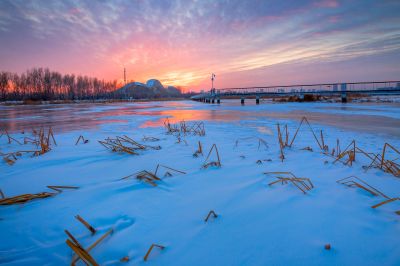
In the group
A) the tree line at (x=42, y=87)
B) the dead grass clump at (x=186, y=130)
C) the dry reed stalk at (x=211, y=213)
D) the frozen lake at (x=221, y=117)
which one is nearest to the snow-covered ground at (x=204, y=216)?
the dry reed stalk at (x=211, y=213)

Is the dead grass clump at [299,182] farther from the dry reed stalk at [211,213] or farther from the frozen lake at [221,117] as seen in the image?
the frozen lake at [221,117]

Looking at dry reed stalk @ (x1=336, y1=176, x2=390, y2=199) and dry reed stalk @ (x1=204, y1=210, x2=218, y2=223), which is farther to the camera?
dry reed stalk @ (x1=336, y1=176, x2=390, y2=199)

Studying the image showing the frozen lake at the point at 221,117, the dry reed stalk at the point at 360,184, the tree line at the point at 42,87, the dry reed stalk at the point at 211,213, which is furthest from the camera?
the tree line at the point at 42,87

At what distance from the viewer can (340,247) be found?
1277 millimetres

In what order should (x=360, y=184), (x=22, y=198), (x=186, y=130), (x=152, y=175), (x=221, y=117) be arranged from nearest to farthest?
(x=22, y=198), (x=360, y=184), (x=152, y=175), (x=186, y=130), (x=221, y=117)

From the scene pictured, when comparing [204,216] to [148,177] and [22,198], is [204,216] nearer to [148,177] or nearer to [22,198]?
[148,177]

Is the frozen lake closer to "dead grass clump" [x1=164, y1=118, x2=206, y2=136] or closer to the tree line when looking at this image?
"dead grass clump" [x1=164, y1=118, x2=206, y2=136]

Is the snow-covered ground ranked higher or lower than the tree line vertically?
lower

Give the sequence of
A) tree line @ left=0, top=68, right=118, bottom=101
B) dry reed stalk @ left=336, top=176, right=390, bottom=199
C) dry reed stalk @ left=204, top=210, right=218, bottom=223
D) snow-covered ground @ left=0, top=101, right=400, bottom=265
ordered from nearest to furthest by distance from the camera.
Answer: snow-covered ground @ left=0, top=101, right=400, bottom=265, dry reed stalk @ left=204, top=210, right=218, bottom=223, dry reed stalk @ left=336, top=176, right=390, bottom=199, tree line @ left=0, top=68, right=118, bottom=101

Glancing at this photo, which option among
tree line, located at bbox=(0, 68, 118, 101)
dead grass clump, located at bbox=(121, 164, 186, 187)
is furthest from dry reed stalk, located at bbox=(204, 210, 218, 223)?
tree line, located at bbox=(0, 68, 118, 101)

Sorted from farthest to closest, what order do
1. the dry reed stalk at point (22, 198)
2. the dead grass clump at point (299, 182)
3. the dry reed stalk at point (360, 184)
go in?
the dead grass clump at point (299, 182) < the dry reed stalk at point (360, 184) < the dry reed stalk at point (22, 198)

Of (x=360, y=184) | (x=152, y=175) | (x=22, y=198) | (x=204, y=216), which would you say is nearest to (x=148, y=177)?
(x=152, y=175)

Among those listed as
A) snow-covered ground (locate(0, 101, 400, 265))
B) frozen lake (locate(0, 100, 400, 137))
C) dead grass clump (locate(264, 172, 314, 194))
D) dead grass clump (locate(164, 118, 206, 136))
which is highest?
frozen lake (locate(0, 100, 400, 137))

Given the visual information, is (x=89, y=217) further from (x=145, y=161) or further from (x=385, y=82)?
(x=385, y=82)
